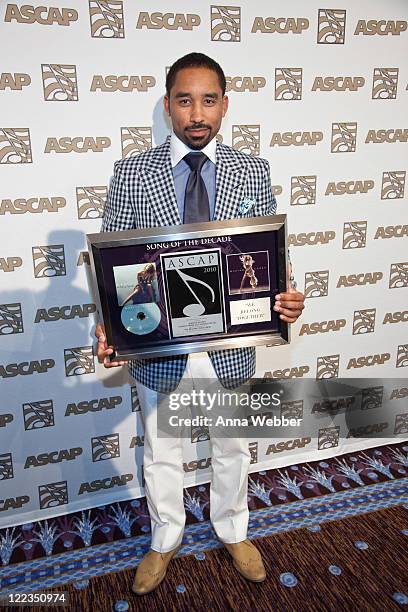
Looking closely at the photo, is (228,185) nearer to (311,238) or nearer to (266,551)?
(311,238)

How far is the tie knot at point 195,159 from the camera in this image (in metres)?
1.87

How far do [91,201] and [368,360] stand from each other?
1.67 metres

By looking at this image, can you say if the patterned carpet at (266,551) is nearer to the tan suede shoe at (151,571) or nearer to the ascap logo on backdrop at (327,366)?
the tan suede shoe at (151,571)

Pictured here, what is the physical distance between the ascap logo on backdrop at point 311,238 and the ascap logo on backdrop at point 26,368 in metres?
1.23

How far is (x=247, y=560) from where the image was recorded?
2156 mm

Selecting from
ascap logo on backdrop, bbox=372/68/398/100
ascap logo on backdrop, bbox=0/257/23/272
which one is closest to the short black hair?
ascap logo on backdrop, bbox=0/257/23/272

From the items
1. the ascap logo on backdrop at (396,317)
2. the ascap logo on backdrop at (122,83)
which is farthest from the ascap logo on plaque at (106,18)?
the ascap logo on backdrop at (396,317)

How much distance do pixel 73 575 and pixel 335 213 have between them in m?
1.95

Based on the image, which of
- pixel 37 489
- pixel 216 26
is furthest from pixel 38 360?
pixel 216 26

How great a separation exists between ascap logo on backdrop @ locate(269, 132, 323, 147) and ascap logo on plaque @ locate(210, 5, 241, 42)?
436 millimetres

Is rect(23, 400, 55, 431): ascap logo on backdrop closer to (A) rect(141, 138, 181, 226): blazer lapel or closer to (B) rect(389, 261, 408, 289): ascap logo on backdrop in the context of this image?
(A) rect(141, 138, 181, 226): blazer lapel

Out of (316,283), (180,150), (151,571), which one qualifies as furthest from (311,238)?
(151,571)

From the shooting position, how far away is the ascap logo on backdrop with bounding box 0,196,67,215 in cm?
219

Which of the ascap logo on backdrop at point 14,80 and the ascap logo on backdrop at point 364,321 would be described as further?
the ascap logo on backdrop at point 364,321
